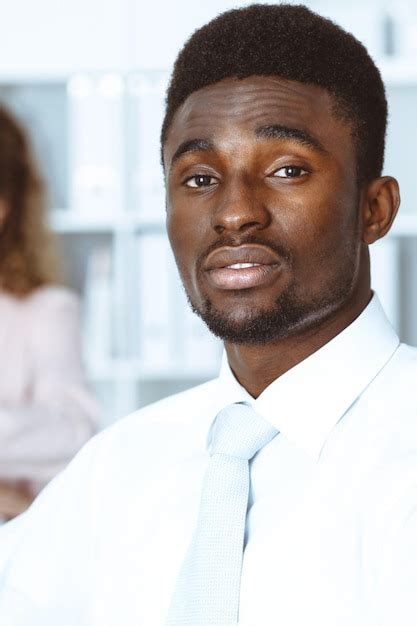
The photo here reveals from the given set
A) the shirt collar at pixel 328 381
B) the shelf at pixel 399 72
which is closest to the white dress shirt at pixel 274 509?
the shirt collar at pixel 328 381

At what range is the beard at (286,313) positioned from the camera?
36.5 inches

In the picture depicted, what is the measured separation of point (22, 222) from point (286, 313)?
1.62 metres

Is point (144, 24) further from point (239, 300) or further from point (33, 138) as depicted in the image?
point (239, 300)

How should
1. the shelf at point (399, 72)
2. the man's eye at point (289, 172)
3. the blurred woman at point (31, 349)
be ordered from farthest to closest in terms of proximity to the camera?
the shelf at point (399, 72) < the blurred woman at point (31, 349) < the man's eye at point (289, 172)

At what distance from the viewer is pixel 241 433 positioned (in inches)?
38.0

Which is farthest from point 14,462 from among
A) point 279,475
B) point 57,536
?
point 279,475

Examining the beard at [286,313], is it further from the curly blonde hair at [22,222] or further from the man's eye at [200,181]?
the curly blonde hair at [22,222]

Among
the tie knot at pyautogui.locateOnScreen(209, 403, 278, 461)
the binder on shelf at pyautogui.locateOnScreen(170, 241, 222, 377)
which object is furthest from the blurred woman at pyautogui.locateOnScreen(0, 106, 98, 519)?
the tie knot at pyautogui.locateOnScreen(209, 403, 278, 461)

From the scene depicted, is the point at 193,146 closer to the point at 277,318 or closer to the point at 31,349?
the point at 277,318

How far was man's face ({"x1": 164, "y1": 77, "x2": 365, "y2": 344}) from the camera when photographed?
91 cm

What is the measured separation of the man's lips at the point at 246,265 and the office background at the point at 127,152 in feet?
5.98

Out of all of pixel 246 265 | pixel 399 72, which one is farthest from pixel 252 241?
pixel 399 72

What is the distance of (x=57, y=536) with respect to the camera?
1073mm

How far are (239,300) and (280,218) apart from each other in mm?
85
